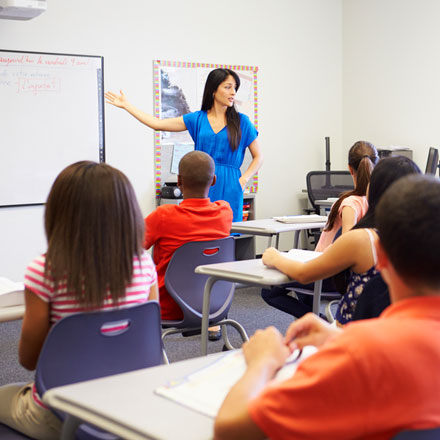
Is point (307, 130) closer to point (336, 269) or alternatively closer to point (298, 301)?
point (298, 301)

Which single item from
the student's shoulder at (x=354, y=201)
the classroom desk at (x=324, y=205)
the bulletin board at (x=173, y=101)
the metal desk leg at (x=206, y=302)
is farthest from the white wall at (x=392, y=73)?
the metal desk leg at (x=206, y=302)

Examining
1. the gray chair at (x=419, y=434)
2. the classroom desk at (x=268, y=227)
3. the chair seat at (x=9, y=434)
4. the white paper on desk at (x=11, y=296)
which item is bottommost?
the chair seat at (x=9, y=434)

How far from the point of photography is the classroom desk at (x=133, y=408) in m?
0.96

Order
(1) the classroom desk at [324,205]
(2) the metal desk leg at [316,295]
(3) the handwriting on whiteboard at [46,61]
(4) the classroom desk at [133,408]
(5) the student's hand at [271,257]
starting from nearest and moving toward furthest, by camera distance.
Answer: (4) the classroom desk at [133,408], (5) the student's hand at [271,257], (2) the metal desk leg at [316,295], (3) the handwriting on whiteboard at [46,61], (1) the classroom desk at [324,205]

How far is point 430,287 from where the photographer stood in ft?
2.89

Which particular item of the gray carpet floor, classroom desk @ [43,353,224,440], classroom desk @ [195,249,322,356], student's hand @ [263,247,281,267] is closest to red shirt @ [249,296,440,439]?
classroom desk @ [43,353,224,440]

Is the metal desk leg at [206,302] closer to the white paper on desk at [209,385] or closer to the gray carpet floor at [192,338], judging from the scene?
the gray carpet floor at [192,338]

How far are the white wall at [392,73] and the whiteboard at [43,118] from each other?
292 cm

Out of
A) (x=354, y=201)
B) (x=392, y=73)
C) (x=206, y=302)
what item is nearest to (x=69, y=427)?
(x=206, y=302)

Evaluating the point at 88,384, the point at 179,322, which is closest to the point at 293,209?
the point at 179,322

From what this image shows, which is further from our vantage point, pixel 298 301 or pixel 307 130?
pixel 307 130

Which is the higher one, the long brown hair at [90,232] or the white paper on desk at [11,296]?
the long brown hair at [90,232]

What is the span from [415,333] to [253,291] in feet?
15.4

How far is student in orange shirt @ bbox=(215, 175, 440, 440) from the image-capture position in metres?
0.81
